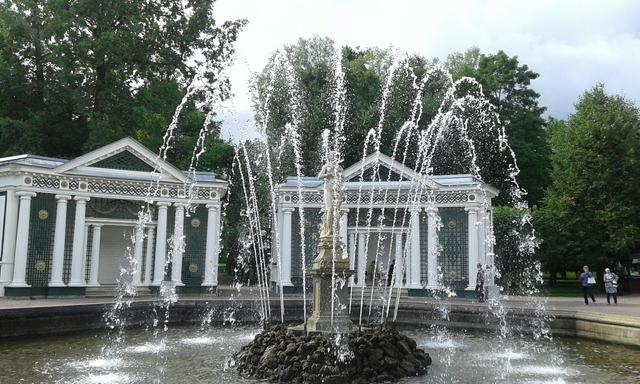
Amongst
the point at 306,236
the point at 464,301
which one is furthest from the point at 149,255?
the point at 464,301

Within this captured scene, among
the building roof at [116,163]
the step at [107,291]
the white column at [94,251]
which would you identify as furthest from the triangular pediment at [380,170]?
Answer: the white column at [94,251]

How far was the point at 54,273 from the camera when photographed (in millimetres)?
21797

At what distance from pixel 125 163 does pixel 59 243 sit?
3.87 metres

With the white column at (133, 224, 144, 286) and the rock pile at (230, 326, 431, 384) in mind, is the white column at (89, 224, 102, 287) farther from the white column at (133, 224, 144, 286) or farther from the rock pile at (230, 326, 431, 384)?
the rock pile at (230, 326, 431, 384)

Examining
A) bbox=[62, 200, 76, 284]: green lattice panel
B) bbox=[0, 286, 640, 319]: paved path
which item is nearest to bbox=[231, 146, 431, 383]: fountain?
bbox=[0, 286, 640, 319]: paved path

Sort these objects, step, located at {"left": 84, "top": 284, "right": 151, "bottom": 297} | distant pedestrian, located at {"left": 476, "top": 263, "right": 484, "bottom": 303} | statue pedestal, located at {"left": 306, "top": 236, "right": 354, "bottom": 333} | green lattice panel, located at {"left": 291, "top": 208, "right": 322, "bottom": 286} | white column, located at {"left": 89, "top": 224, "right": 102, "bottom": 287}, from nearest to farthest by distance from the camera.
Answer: statue pedestal, located at {"left": 306, "top": 236, "right": 354, "bottom": 333} → distant pedestrian, located at {"left": 476, "top": 263, "right": 484, "bottom": 303} → step, located at {"left": 84, "top": 284, "right": 151, "bottom": 297} → white column, located at {"left": 89, "top": 224, "right": 102, "bottom": 287} → green lattice panel, located at {"left": 291, "top": 208, "right": 322, "bottom": 286}

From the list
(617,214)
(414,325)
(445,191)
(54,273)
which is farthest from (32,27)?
(617,214)

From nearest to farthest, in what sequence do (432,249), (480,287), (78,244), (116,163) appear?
(78,244) → (480,287) → (116,163) → (432,249)

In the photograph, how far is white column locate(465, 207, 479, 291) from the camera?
23.4 metres

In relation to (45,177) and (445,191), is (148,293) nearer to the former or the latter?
(45,177)

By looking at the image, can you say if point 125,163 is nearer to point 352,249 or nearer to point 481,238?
point 352,249

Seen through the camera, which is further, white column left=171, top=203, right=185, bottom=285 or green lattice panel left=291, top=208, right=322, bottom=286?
green lattice panel left=291, top=208, right=322, bottom=286

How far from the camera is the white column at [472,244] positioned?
23422 millimetres

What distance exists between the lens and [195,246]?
81.0 ft
